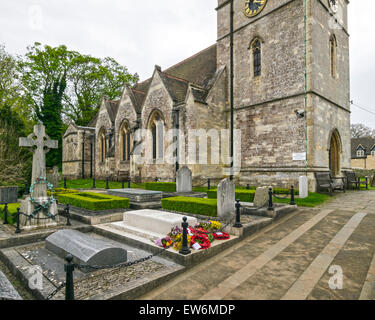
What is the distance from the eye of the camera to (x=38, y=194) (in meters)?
7.55

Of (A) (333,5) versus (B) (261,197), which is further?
(A) (333,5)

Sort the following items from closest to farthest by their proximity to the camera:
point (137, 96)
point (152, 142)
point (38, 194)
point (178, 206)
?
point (38, 194) < point (178, 206) < point (152, 142) < point (137, 96)

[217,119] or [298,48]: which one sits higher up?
[298,48]

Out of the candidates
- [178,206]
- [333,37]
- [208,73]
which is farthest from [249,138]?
[178,206]

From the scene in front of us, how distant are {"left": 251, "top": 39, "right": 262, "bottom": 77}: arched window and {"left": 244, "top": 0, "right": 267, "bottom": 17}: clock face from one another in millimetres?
2077

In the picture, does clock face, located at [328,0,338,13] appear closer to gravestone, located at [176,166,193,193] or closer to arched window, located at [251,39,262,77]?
arched window, located at [251,39,262,77]

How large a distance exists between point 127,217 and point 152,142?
13969 mm

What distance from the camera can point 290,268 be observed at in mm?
4707

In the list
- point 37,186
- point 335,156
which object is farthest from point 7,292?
point 335,156

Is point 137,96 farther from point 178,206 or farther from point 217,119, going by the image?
point 178,206

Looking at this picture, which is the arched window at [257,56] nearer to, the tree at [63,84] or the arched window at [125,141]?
the arched window at [125,141]

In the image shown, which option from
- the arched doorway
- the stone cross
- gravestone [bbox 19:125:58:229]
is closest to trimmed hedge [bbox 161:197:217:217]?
gravestone [bbox 19:125:58:229]

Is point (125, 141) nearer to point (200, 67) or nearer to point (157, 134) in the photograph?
point (157, 134)

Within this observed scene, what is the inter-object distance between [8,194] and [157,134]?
11.7m
